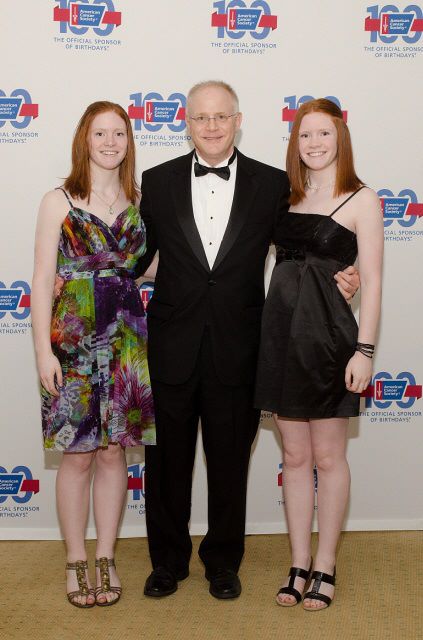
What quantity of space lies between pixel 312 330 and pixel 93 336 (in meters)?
0.74

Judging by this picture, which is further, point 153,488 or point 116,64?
point 116,64

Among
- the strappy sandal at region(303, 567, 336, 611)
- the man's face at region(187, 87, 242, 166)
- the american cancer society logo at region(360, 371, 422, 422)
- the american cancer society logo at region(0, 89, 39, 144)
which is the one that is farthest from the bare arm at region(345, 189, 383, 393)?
the american cancer society logo at region(0, 89, 39, 144)

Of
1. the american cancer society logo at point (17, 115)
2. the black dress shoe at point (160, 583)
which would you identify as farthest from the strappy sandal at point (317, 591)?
the american cancer society logo at point (17, 115)

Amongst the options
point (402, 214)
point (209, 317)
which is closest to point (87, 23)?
point (209, 317)

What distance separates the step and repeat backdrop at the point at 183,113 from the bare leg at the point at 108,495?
0.73m

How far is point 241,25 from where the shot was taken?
3.65 meters

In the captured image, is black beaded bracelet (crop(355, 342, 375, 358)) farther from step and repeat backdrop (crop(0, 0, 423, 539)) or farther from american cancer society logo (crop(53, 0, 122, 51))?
american cancer society logo (crop(53, 0, 122, 51))

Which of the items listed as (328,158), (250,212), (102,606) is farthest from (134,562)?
(328,158)

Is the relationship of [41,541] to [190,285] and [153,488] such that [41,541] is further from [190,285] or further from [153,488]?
[190,285]

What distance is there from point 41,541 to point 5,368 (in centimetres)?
79

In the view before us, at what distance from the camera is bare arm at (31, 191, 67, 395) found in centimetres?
288

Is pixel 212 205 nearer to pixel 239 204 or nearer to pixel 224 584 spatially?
pixel 239 204

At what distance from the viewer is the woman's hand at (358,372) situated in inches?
113

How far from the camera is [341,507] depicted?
9.96ft
